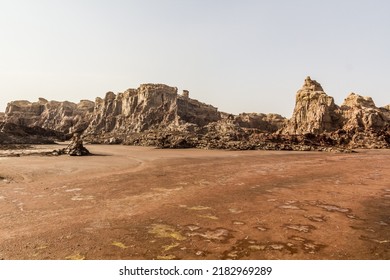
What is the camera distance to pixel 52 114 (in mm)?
107125

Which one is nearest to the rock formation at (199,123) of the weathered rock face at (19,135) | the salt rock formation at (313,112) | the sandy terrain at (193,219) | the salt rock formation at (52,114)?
the salt rock formation at (313,112)

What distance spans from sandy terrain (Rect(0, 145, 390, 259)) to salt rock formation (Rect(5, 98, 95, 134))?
89459 millimetres

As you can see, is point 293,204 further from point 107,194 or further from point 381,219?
point 107,194

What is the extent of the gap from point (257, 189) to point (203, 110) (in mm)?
70328

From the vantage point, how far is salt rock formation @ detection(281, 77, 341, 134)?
206 feet

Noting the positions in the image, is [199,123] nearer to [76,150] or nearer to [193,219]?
[76,150]

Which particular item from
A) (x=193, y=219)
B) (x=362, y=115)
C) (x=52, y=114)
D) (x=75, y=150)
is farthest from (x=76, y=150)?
(x=52, y=114)

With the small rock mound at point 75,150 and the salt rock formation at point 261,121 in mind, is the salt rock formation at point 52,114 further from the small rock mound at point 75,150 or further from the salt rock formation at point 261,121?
the small rock mound at point 75,150

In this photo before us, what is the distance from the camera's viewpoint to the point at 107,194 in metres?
9.16

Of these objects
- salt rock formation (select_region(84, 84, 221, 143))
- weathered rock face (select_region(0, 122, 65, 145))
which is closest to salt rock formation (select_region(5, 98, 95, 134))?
salt rock formation (select_region(84, 84, 221, 143))

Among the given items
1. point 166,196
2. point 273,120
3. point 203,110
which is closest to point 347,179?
point 166,196

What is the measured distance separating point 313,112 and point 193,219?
65.0 meters

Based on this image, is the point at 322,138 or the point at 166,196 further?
the point at 322,138

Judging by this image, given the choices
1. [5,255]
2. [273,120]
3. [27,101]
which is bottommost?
[5,255]
